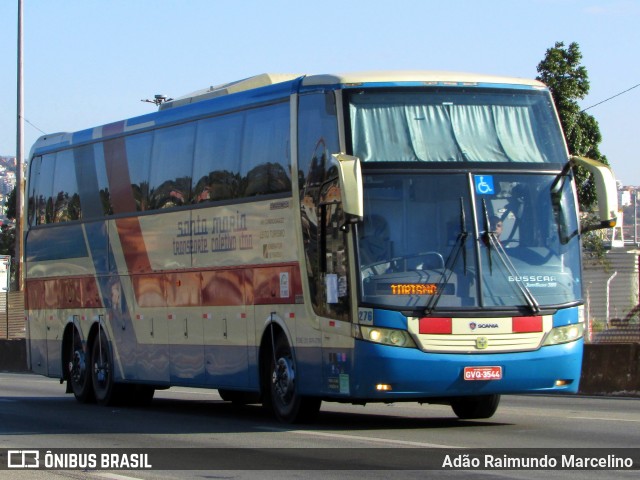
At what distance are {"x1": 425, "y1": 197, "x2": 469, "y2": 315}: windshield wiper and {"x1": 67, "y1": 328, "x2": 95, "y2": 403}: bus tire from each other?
29.6 feet

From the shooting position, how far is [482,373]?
14.2 metres

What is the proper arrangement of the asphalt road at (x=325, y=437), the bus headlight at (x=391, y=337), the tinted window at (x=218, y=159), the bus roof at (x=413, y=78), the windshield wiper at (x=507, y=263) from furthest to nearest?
the tinted window at (x=218, y=159), the bus roof at (x=413, y=78), the windshield wiper at (x=507, y=263), the bus headlight at (x=391, y=337), the asphalt road at (x=325, y=437)

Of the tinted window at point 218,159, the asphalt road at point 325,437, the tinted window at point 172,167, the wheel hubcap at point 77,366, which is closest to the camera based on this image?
the asphalt road at point 325,437

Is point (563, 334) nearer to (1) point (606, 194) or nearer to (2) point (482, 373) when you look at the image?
(2) point (482, 373)

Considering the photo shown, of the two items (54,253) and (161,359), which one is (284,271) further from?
(54,253)

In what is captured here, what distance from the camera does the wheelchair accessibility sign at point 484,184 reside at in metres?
14.5

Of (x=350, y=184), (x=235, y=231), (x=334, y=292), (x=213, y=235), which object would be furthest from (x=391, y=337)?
(x=213, y=235)

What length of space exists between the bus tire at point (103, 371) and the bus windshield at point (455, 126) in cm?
793

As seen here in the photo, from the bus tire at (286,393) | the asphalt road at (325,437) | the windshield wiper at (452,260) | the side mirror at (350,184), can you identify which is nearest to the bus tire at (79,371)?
the asphalt road at (325,437)

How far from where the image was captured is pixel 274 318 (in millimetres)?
16031

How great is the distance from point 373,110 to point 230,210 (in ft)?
10.2

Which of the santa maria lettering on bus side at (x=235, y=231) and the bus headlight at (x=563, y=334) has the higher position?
the santa maria lettering on bus side at (x=235, y=231)

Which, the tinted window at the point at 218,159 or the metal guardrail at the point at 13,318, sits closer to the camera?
the tinted window at the point at 218,159

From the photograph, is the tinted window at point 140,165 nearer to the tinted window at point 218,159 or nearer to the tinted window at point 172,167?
the tinted window at point 172,167
